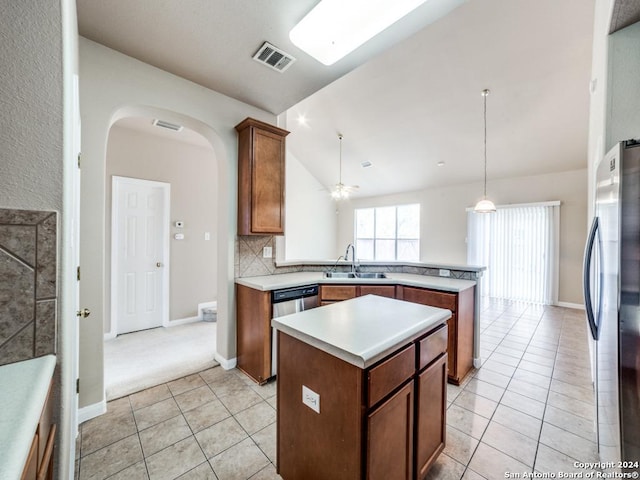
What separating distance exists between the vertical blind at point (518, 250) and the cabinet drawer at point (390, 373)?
19.4ft

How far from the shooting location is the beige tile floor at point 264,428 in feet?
5.20

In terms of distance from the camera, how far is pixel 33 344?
93 cm

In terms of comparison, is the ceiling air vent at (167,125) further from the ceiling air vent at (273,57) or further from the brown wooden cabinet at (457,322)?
the brown wooden cabinet at (457,322)

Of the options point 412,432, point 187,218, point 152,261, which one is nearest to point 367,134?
point 187,218

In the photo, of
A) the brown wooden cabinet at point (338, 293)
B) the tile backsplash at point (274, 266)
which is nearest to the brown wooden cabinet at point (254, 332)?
the tile backsplash at point (274, 266)

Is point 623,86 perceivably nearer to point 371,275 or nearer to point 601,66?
point 601,66

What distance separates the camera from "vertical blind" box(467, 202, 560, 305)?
17.9 feet

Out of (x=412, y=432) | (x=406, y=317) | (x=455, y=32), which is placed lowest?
(x=412, y=432)

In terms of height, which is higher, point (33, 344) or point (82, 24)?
point (82, 24)

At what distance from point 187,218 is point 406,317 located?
3888 millimetres

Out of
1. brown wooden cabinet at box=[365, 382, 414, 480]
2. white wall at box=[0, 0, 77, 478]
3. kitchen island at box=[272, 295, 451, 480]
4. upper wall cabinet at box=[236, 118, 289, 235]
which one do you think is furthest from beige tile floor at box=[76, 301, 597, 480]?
upper wall cabinet at box=[236, 118, 289, 235]

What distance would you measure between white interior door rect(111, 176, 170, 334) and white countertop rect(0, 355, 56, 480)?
133 inches

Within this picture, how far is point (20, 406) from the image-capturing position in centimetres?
67

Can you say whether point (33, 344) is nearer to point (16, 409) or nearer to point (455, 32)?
point (16, 409)
